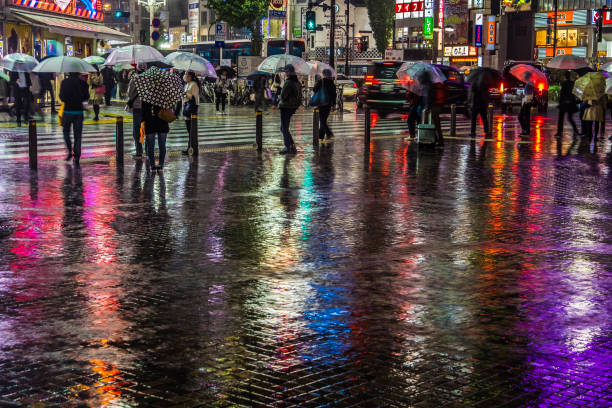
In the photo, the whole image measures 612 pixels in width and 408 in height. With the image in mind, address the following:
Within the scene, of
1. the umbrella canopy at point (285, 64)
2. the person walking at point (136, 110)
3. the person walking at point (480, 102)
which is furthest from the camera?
the umbrella canopy at point (285, 64)

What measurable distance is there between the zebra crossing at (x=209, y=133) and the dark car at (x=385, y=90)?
0.57 m

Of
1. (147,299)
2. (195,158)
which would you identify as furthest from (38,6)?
(147,299)

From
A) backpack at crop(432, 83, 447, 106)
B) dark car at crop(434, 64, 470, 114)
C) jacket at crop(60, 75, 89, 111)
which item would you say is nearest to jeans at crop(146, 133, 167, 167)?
jacket at crop(60, 75, 89, 111)

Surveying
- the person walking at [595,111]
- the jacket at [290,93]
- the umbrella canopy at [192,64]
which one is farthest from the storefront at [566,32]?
the jacket at [290,93]

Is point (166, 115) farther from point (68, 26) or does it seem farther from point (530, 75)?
point (68, 26)

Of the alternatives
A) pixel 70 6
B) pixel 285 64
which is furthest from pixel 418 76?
pixel 70 6

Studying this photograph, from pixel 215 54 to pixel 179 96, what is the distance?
51.7 metres

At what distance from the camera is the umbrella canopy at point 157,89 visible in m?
15.7

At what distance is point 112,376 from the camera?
5402mm

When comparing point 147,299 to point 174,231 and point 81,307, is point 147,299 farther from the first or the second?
point 174,231

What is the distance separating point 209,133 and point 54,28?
626 inches

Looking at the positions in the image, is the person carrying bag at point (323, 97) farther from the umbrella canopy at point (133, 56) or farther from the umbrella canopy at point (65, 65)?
the umbrella canopy at point (133, 56)

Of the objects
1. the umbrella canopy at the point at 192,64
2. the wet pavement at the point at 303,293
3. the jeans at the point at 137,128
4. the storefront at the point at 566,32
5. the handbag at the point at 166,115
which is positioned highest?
the storefront at the point at 566,32

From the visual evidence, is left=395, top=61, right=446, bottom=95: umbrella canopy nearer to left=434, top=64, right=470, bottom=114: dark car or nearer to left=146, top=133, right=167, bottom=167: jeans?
left=146, top=133, right=167, bottom=167: jeans
